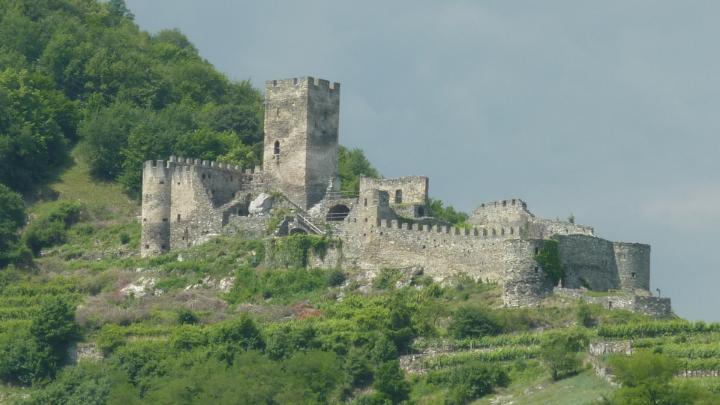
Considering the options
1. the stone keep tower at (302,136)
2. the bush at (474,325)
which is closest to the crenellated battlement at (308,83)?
the stone keep tower at (302,136)

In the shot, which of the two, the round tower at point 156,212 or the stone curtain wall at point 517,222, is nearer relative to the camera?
the stone curtain wall at point 517,222

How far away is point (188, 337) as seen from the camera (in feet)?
254

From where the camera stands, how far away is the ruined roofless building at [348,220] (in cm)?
7756

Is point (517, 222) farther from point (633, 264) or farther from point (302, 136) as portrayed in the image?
point (302, 136)

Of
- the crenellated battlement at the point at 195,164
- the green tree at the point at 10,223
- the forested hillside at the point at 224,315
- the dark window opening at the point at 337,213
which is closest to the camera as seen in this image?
the forested hillside at the point at 224,315

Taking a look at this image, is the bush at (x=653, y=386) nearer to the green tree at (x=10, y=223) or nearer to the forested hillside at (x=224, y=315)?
the forested hillside at (x=224, y=315)

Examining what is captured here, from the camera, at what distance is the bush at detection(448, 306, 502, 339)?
74000 mm

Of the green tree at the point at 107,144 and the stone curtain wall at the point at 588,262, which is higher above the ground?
the green tree at the point at 107,144

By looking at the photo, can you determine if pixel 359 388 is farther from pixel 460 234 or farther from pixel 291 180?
pixel 291 180

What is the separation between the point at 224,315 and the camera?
8000 centimetres

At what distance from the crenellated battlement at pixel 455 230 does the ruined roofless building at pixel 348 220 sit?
0.15 feet

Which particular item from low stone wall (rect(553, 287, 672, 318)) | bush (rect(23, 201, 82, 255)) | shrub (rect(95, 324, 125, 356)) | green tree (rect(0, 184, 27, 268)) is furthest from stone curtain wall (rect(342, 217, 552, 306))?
bush (rect(23, 201, 82, 255))

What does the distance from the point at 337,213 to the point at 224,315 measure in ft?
26.0

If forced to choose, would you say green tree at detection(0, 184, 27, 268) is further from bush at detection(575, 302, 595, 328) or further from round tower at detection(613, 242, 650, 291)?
bush at detection(575, 302, 595, 328)
